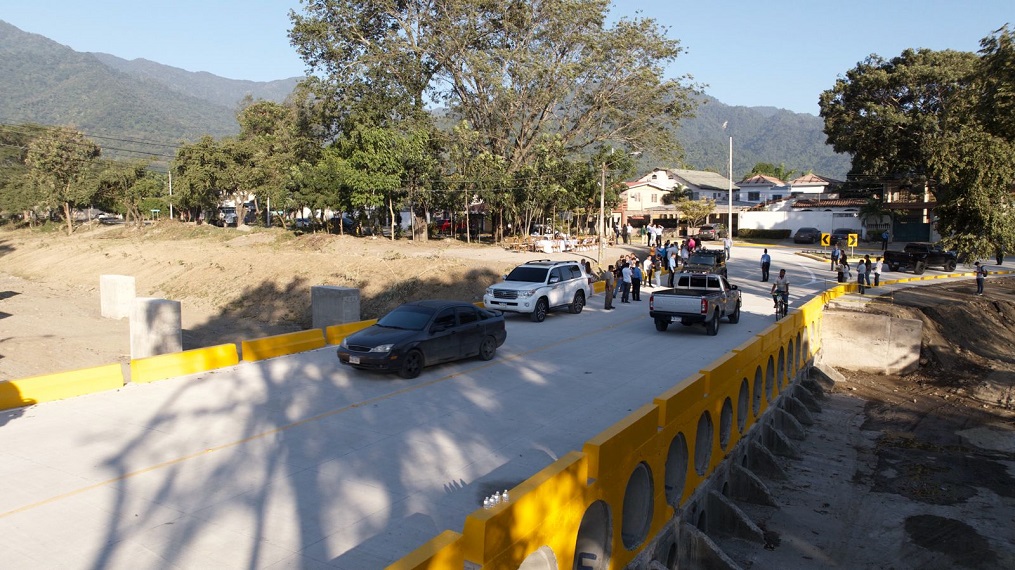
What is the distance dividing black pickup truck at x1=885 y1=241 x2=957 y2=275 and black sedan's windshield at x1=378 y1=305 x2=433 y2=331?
3724 cm

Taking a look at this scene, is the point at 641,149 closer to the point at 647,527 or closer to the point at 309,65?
the point at 309,65

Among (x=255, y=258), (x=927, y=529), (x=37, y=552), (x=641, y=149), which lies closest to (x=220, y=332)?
(x=255, y=258)

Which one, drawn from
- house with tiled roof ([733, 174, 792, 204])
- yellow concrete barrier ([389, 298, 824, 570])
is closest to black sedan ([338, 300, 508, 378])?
yellow concrete barrier ([389, 298, 824, 570])

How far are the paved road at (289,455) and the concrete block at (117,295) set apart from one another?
54.6 ft

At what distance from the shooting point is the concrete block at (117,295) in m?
28.7

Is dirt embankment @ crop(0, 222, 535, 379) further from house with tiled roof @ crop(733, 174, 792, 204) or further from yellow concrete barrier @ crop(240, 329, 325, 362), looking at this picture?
house with tiled roof @ crop(733, 174, 792, 204)

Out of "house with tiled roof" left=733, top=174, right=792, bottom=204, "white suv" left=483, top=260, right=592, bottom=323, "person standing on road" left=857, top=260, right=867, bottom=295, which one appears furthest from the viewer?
"house with tiled roof" left=733, top=174, right=792, bottom=204

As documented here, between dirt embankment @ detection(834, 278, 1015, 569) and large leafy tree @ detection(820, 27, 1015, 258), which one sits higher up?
large leafy tree @ detection(820, 27, 1015, 258)

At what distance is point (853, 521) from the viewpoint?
12.8 meters

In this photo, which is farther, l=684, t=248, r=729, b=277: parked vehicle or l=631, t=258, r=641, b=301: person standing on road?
l=684, t=248, r=729, b=277: parked vehicle

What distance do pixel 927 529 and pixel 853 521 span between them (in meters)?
1.21

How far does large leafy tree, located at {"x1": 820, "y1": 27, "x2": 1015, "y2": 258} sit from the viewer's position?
22.8 metres

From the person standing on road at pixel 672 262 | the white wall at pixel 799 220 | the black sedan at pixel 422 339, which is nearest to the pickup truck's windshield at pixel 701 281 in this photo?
the black sedan at pixel 422 339

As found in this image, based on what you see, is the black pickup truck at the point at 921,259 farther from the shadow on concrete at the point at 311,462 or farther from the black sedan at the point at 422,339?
the shadow on concrete at the point at 311,462
